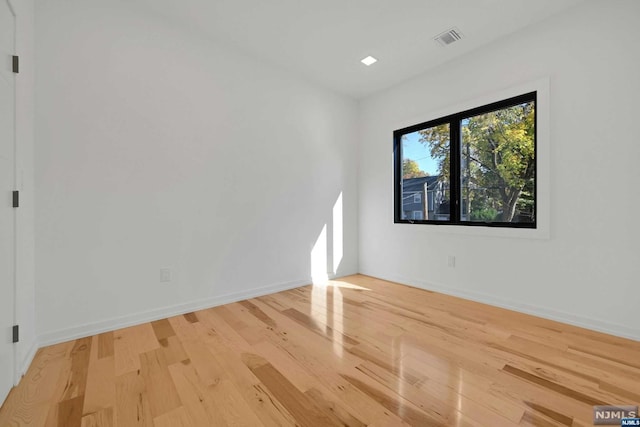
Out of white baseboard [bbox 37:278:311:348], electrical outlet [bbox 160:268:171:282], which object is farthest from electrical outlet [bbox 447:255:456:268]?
electrical outlet [bbox 160:268:171:282]

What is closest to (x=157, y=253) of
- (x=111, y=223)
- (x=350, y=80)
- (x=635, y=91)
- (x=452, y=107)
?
(x=111, y=223)

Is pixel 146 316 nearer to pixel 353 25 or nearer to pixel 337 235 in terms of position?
pixel 337 235

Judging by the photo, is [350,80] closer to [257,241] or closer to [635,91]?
[257,241]

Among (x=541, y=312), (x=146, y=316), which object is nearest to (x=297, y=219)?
(x=146, y=316)

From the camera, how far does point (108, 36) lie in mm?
2279

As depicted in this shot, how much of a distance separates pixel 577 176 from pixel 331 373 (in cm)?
262

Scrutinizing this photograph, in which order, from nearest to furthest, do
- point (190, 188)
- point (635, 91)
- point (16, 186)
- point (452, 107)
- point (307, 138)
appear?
point (16, 186)
point (635, 91)
point (190, 188)
point (452, 107)
point (307, 138)

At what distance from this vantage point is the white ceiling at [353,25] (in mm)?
2363

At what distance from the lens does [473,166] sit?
3098mm

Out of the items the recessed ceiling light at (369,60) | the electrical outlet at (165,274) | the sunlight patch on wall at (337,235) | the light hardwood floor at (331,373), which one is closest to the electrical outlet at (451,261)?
the light hardwood floor at (331,373)

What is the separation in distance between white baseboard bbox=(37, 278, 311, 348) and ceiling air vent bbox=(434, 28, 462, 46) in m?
3.20

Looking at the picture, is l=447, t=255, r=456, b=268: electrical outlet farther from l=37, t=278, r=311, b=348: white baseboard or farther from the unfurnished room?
l=37, t=278, r=311, b=348: white baseboard

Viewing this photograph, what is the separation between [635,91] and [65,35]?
4.43 meters

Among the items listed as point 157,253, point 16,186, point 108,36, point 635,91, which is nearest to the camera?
point 16,186
